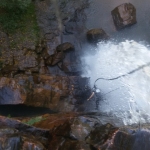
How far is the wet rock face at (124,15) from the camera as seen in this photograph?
10.6 metres

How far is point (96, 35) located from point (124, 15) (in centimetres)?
141

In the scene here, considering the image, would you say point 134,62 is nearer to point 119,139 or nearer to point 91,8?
point 91,8

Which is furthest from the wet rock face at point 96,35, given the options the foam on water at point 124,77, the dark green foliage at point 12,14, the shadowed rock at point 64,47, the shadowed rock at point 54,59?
the dark green foliage at point 12,14

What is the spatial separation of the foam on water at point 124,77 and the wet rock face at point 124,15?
2.19 ft

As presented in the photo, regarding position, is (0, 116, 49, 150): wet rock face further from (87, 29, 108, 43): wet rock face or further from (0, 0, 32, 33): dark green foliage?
(87, 29, 108, 43): wet rock face

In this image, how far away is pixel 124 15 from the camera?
422 inches

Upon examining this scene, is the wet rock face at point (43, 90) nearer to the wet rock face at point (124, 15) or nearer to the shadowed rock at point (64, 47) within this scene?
the shadowed rock at point (64, 47)

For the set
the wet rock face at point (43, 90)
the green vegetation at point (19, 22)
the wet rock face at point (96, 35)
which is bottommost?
the wet rock face at point (43, 90)

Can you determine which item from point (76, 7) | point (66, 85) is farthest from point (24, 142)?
point (76, 7)

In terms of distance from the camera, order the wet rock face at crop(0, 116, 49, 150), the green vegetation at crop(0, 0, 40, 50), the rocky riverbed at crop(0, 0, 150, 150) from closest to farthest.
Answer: the wet rock face at crop(0, 116, 49, 150)
the rocky riverbed at crop(0, 0, 150, 150)
the green vegetation at crop(0, 0, 40, 50)

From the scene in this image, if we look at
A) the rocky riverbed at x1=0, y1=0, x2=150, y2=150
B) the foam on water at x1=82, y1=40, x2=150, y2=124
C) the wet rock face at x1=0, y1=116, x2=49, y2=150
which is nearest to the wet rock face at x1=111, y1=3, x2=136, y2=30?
the rocky riverbed at x1=0, y1=0, x2=150, y2=150

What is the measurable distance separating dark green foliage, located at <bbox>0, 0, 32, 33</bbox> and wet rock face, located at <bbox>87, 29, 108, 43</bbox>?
238 centimetres

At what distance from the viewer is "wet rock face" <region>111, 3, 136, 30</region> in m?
10.6

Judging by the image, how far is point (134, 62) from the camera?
10.5 m
